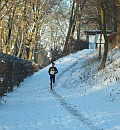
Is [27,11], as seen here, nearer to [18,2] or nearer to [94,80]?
[18,2]

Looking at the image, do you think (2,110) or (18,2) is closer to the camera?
(2,110)

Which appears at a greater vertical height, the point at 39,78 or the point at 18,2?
the point at 18,2

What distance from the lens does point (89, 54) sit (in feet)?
139

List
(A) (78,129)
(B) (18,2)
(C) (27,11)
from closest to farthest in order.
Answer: (A) (78,129)
(B) (18,2)
(C) (27,11)

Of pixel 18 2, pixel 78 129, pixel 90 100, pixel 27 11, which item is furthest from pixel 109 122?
pixel 27 11

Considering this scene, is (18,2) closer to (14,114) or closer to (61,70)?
(61,70)

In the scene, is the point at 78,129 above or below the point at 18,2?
below

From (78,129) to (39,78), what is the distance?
23878 millimetres

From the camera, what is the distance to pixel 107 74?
78.6 feet

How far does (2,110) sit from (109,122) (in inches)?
186

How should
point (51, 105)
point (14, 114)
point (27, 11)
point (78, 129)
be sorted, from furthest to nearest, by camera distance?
point (27, 11) < point (51, 105) < point (14, 114) < point (78, 129)

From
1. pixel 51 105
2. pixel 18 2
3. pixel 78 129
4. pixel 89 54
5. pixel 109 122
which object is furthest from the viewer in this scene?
pixel 89 54

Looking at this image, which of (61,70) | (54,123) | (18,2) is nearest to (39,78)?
(61,70)

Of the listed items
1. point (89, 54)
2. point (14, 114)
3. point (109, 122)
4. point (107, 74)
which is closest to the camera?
point (109, 122)
